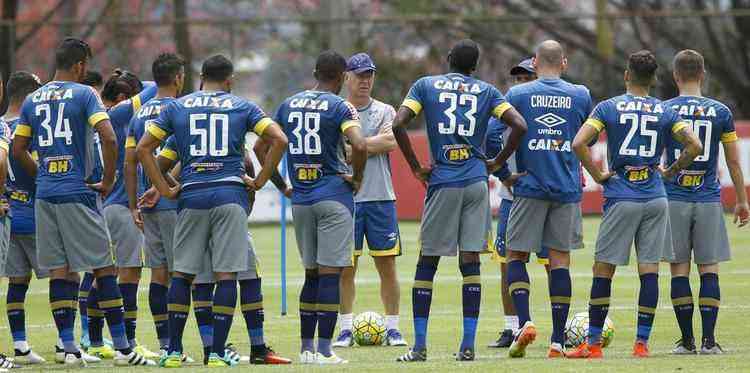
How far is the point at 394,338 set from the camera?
42.9 feet

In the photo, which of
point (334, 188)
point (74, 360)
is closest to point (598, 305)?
point (334, 188)

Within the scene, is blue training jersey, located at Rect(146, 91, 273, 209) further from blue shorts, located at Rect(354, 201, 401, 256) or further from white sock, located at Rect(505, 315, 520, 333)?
white sock, located at Rect(505, 315, 520, 333)

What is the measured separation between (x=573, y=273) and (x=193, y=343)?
297 inches

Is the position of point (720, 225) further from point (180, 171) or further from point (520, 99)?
point (180, 171)

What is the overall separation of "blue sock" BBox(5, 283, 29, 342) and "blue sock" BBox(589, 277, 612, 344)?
15.3 feet

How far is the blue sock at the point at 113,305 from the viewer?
38.4 ft

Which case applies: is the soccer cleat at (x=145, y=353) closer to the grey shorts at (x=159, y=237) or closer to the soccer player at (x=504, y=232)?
the grey shorts at (x=159, y=237)

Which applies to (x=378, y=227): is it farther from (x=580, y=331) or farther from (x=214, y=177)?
(x=214, y=177)

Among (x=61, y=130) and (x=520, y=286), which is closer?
(x=61, y=130)

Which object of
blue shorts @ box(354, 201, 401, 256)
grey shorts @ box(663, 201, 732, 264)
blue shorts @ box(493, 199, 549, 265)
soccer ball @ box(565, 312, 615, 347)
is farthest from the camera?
blue shorts @ box(354, 201, 401, 256)

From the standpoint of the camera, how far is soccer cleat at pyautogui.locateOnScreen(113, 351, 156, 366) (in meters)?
11.6

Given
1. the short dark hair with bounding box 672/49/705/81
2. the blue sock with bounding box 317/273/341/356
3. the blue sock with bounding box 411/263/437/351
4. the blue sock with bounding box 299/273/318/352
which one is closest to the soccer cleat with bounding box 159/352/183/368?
the blue sock with bounding box 299/273/318/352

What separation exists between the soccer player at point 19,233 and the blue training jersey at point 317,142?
236 centimetres

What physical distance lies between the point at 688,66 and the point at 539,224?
5.63 ft
